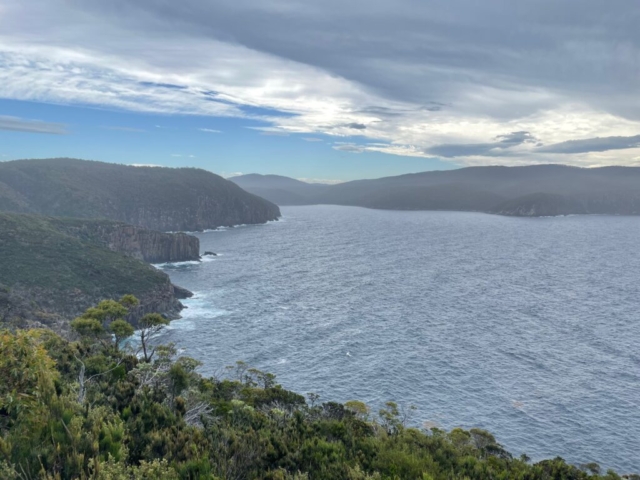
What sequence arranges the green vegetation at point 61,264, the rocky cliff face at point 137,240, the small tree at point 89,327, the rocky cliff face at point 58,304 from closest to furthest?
the small tree at point 89,327
the rocky cliff face at point 58,304
the green vegetation at point 61,264
the rocky cliff face at point 137,240

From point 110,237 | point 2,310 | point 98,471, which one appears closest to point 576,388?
point 98,471

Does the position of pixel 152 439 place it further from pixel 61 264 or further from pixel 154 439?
pixel 61 264

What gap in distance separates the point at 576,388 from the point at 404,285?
65.5 metres

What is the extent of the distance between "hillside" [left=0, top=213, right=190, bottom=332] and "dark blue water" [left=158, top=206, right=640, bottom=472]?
418 inches

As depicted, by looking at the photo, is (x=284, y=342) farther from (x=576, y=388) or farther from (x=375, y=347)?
(x=576, y=388)

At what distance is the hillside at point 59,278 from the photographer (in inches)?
3322

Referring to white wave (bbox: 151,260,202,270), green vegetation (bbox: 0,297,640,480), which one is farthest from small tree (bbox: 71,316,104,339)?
white wave (bbox: 151,260,202,270)

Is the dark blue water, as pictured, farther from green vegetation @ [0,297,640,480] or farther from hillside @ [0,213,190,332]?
green vegetation @ [0,297,640,480]

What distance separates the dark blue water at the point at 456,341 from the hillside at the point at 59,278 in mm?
10615

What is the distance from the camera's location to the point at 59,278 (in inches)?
3949

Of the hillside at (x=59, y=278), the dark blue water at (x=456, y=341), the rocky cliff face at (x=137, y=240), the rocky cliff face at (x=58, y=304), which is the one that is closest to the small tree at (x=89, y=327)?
the rocky cliff face at (x=58, y=304)

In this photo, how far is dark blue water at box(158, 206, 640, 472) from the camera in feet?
202

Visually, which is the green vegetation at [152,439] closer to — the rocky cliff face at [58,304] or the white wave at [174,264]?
the rocky cliff face at [58,304]

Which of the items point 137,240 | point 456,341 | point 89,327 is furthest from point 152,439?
point 137,240
